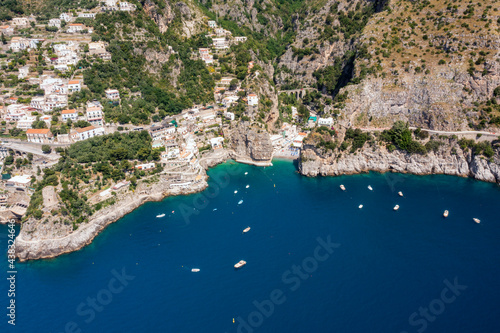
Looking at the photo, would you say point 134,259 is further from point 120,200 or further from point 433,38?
point 433,38

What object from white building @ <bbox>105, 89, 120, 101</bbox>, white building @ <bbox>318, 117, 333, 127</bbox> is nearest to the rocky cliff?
white building @ <bbox>105, 89, 120, 101</bbox>

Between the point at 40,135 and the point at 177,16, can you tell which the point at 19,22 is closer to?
the point at 177,16

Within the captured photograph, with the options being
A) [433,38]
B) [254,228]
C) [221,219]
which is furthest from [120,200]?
[433,38]

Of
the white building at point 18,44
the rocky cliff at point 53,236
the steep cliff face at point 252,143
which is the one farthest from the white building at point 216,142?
the white building at point 18,44

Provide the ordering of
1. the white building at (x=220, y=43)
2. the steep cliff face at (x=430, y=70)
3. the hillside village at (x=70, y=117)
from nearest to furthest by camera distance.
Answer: the hillside village at (x=70, y=117) < the steep cliff face at (x=430, y=70) < the white building at (x=220, y=43)

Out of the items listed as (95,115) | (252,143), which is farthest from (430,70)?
(95,115)

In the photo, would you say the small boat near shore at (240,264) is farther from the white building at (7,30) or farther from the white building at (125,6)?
the white building at (7,30)
